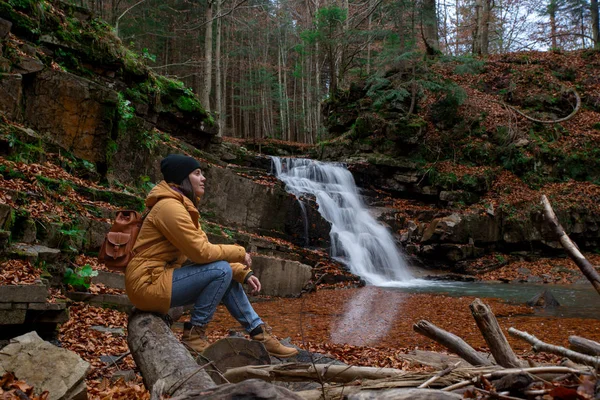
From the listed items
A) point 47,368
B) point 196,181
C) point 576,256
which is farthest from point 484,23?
point 47,368

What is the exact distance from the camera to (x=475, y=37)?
26062 millimetres

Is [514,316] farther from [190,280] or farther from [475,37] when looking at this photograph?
[475,37]

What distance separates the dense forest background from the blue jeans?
1118 cm

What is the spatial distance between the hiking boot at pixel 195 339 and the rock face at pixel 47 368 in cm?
82

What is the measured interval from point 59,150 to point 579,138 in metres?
19.3

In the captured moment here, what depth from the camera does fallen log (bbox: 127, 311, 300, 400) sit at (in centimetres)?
171

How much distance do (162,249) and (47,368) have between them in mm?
1081

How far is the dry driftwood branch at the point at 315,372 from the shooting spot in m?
2.18

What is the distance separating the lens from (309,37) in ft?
67.6

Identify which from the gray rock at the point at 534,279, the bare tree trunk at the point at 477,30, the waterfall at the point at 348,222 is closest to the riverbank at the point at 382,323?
the waterfall at the point at 348,222

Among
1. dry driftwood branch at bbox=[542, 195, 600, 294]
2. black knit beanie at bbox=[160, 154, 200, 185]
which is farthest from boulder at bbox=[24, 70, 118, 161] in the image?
dry driftwood branch at bbox=[542, 195, 600, 294]

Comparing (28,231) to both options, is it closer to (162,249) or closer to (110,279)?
(110,279)

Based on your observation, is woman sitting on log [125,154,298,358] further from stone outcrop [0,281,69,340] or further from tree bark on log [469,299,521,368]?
tree bark on log [469,299,521,368]

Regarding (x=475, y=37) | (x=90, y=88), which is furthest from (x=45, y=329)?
(x=475, y=37)
